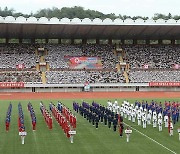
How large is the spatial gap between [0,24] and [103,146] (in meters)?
29.9

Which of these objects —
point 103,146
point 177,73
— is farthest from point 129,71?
point 103,146

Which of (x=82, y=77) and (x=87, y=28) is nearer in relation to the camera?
(x=87, y=28)

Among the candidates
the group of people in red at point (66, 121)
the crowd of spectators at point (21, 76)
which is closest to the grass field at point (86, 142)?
the group of people in red at point (66, 121)

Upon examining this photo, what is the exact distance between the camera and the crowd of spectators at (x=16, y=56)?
47438mm

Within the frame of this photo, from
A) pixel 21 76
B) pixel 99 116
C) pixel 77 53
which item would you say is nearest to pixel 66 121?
pixel 99 116

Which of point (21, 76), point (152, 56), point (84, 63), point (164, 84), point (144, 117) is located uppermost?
point (152, 56)

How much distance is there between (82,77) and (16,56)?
8.15 m

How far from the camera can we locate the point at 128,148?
15031 mm

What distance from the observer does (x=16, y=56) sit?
160ft

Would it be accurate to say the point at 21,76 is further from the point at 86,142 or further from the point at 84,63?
the point at 86,142

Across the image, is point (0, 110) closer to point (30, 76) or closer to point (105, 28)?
point (30, 76)

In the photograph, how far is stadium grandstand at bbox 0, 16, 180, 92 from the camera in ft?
144

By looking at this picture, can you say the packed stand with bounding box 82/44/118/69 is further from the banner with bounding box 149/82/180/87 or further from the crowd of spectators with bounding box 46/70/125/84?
the banner with bounding box 149/82/180/87

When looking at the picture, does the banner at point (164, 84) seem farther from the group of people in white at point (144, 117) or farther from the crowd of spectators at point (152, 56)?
the group of people in white at point (144, 117)
